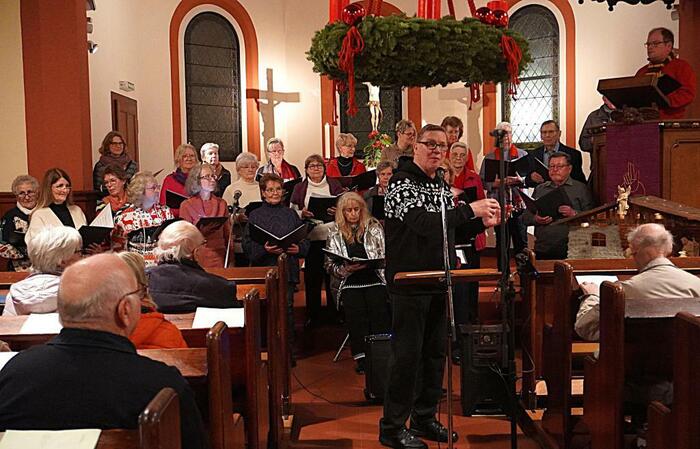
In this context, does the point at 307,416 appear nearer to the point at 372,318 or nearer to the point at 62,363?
the point at 372,318

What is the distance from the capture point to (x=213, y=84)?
37.1 ft

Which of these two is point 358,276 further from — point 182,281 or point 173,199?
point 182,281

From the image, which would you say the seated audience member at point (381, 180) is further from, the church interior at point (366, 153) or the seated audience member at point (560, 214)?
the seated audience member at point (560, 214)

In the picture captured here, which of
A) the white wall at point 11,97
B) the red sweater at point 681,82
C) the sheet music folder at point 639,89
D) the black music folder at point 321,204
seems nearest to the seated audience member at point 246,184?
the black music folder at point 321,204

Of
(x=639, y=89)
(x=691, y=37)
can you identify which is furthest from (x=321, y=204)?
(x=691, y=37)

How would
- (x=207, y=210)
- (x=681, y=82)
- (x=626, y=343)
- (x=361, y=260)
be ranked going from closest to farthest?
(x=626, y=343)
(x=361, y=260)
(x=681, y=82)
(x=207, y=210)

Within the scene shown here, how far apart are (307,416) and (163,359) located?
2.42 metres

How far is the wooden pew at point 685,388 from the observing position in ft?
7.45

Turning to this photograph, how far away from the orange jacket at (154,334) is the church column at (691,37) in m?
6.73

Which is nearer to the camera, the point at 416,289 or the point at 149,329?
the point at 149,329

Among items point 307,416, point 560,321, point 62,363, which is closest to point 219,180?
point 307,416

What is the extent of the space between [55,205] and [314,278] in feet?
6.85

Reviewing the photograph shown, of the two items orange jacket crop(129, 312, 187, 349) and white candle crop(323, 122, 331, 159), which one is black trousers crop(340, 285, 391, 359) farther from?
white candle crop(323, 122, 331, 159)

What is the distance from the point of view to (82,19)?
294 inches
